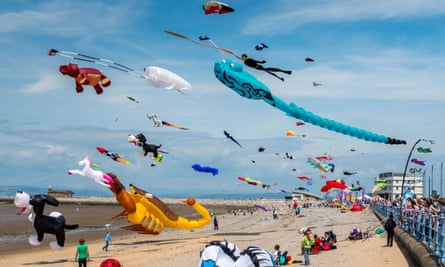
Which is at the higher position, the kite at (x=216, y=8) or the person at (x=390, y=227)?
the kite at (x=216, y=8)

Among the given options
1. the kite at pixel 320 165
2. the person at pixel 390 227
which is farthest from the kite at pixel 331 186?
the person at pixel 390 227

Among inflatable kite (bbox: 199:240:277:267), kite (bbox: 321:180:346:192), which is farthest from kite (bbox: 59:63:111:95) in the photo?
kite (bbox: 321:180:346:192)

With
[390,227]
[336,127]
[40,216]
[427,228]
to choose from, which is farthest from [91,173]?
[390,227]

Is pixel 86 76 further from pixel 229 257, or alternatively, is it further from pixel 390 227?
pixel 390 227

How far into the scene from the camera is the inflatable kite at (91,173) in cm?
967

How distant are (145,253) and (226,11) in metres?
20.0

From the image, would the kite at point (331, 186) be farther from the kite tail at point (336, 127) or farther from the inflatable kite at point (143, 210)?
the inflatable kite at point (143, 210)

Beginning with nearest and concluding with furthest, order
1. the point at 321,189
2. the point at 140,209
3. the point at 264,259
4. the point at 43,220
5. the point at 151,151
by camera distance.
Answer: the point at 264,259, the point at 43,220, the point at 140,209, the point at 151,151, the point at 321,189

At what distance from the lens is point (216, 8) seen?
36.4 feet

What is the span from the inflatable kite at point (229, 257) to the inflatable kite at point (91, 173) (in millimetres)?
2632

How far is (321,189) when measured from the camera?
115 ft

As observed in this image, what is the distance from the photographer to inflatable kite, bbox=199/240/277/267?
8250mm

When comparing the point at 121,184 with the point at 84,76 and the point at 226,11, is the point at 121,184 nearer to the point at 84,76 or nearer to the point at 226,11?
the point at 84,76

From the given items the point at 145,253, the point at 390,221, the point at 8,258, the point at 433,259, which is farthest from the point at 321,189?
the point at 433,259
